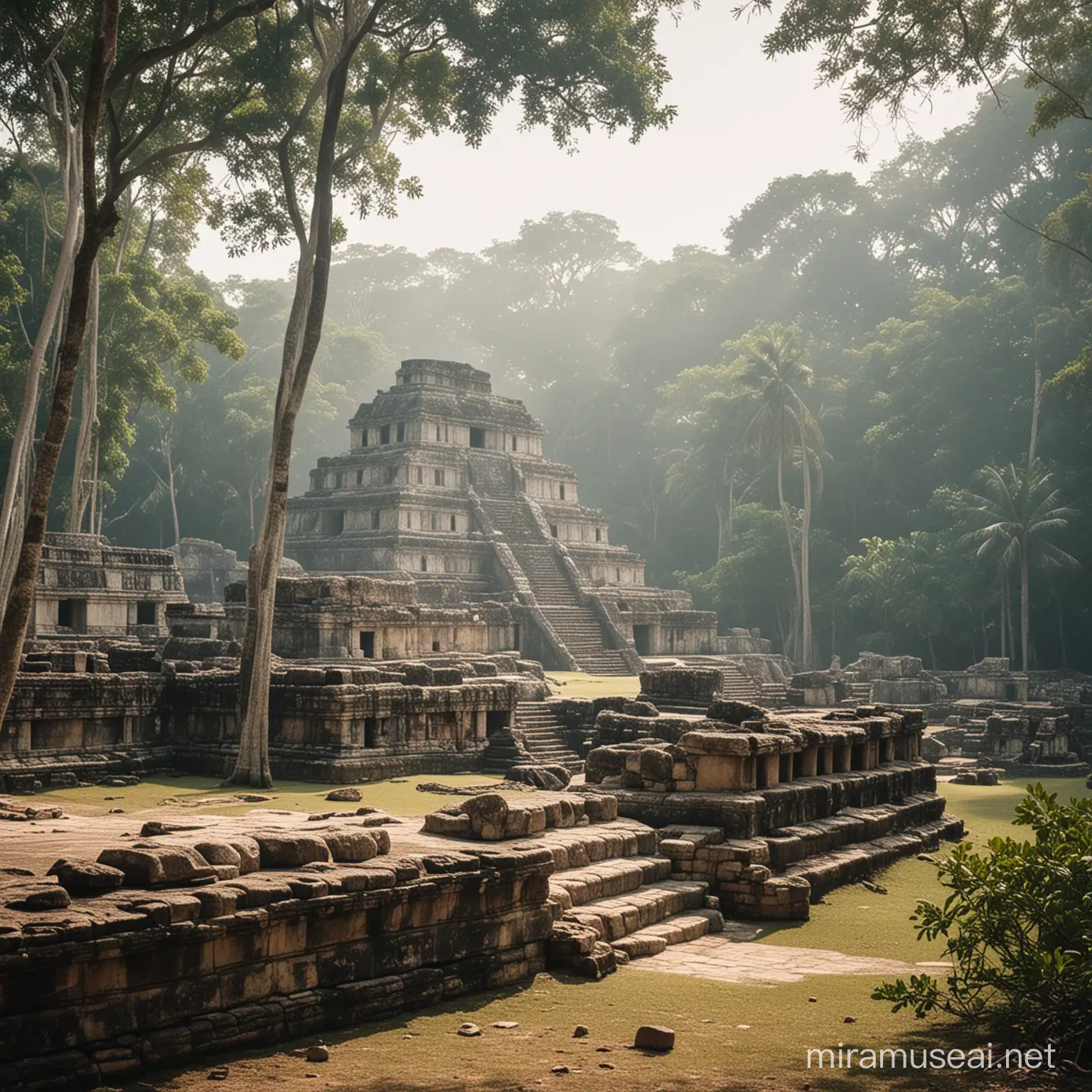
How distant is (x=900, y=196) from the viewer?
70.2 metres

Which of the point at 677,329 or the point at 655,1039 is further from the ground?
the point at 677,329

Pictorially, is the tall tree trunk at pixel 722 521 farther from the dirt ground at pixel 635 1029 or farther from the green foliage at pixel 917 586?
the dirt ground at pixel 635 1029

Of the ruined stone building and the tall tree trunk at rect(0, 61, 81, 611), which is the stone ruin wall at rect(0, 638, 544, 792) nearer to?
the tall tree trunk at rect(0, 61, 81, 611)

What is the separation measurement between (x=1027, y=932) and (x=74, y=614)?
2727cm

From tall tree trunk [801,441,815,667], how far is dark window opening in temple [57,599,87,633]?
2792 centimetres

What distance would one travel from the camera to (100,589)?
3209 centimetres

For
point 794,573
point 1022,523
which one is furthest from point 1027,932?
point 794,573

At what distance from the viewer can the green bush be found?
301 inches

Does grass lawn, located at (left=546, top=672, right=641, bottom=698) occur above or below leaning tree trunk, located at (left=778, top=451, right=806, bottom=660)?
below

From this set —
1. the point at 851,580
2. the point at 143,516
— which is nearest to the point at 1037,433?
the point at 851,580

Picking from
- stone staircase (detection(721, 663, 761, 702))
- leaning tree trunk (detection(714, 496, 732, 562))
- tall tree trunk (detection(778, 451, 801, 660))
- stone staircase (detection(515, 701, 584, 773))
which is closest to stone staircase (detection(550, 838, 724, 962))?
stone staircase (detection(515, 701, 584, 773))

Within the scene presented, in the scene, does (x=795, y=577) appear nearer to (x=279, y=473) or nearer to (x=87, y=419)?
(x=87, y=419)

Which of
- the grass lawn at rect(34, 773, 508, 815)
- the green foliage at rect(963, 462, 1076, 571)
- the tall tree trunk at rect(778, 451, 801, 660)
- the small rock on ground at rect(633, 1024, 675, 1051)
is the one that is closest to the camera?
the small rock on ground at rect(633, 1024, 675, 1051)

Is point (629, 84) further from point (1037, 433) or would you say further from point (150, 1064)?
point (1037, 433)
